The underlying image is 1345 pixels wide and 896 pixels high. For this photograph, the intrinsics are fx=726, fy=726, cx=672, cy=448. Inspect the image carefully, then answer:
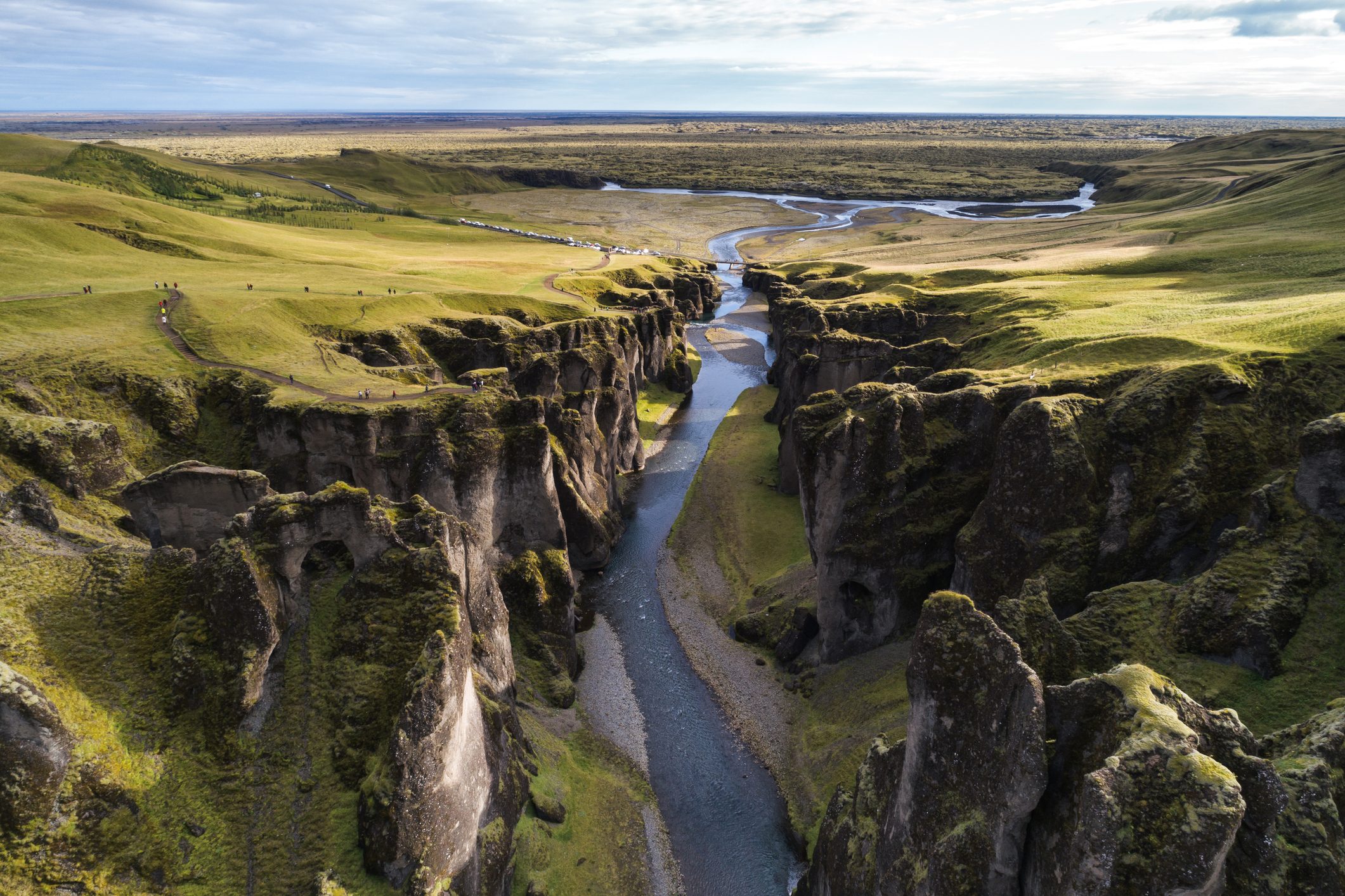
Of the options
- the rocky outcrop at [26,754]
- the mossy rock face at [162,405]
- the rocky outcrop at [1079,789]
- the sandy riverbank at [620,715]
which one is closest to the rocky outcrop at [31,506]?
the rocky outcrop at [26,754]

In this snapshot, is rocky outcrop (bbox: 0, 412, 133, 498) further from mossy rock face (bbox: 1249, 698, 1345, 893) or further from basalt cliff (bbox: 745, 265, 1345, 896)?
mossy rock face (bbox: 1249, 698, 1345, 893)

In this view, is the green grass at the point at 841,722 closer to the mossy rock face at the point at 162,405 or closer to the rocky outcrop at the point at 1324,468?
the rocky outcrop at the point at 1324,468

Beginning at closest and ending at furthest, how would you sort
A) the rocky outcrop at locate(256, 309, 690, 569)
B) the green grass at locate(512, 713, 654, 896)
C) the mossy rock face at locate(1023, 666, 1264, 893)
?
the mossy rock face at locate(1023, 666, 1264, 893)
the green grass at locate(512, 713, 654, 896)
the rocky outcrop at locate(256, 309, 690, 569)

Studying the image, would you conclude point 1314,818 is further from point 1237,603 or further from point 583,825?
point 583,825

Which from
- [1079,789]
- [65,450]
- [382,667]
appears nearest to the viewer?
[1079,789]

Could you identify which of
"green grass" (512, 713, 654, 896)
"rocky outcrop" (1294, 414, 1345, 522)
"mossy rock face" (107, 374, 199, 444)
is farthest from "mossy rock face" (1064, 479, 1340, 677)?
"mossy rock face" (107, 374, 199, 444)

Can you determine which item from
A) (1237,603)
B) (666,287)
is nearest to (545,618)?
(1237,603)

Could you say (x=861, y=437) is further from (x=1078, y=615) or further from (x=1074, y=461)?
(x=1078, y=615)
